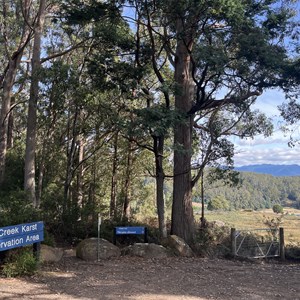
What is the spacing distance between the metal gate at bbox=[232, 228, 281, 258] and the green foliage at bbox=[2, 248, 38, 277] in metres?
7.81

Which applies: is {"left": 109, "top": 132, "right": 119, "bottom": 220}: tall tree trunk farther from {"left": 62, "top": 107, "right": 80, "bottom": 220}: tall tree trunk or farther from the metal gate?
the metal gate

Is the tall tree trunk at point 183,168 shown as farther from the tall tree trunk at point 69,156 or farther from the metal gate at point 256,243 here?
the tall tree trunk at point 69,156

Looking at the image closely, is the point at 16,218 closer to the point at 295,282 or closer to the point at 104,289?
the point at 104,289

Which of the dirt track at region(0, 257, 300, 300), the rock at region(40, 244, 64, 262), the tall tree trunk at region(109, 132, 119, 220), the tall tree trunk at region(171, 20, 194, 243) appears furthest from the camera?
the tall tree trunk at region(109, 132, 119, 220)

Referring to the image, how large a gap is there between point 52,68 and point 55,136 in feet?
15.9

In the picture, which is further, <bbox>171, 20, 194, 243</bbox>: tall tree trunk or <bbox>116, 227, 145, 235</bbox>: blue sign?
<bbox>171, 20, 194, 243</bbox>: tall tree trunk

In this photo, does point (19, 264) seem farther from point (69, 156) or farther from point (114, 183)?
point (114, 183)

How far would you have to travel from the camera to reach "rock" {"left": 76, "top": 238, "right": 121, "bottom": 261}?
35.0ft

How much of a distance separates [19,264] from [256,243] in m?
9.08

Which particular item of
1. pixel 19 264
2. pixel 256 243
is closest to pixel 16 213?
pixel 19 264

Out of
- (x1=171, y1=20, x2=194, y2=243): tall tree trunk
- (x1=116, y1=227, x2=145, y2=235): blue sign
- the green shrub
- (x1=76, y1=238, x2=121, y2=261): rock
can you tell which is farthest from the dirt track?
the green shrub

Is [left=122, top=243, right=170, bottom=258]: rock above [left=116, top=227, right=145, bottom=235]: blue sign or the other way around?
the other way around

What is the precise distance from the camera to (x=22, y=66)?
24.9 m

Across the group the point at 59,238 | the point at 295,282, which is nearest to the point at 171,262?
the point at 295,282
